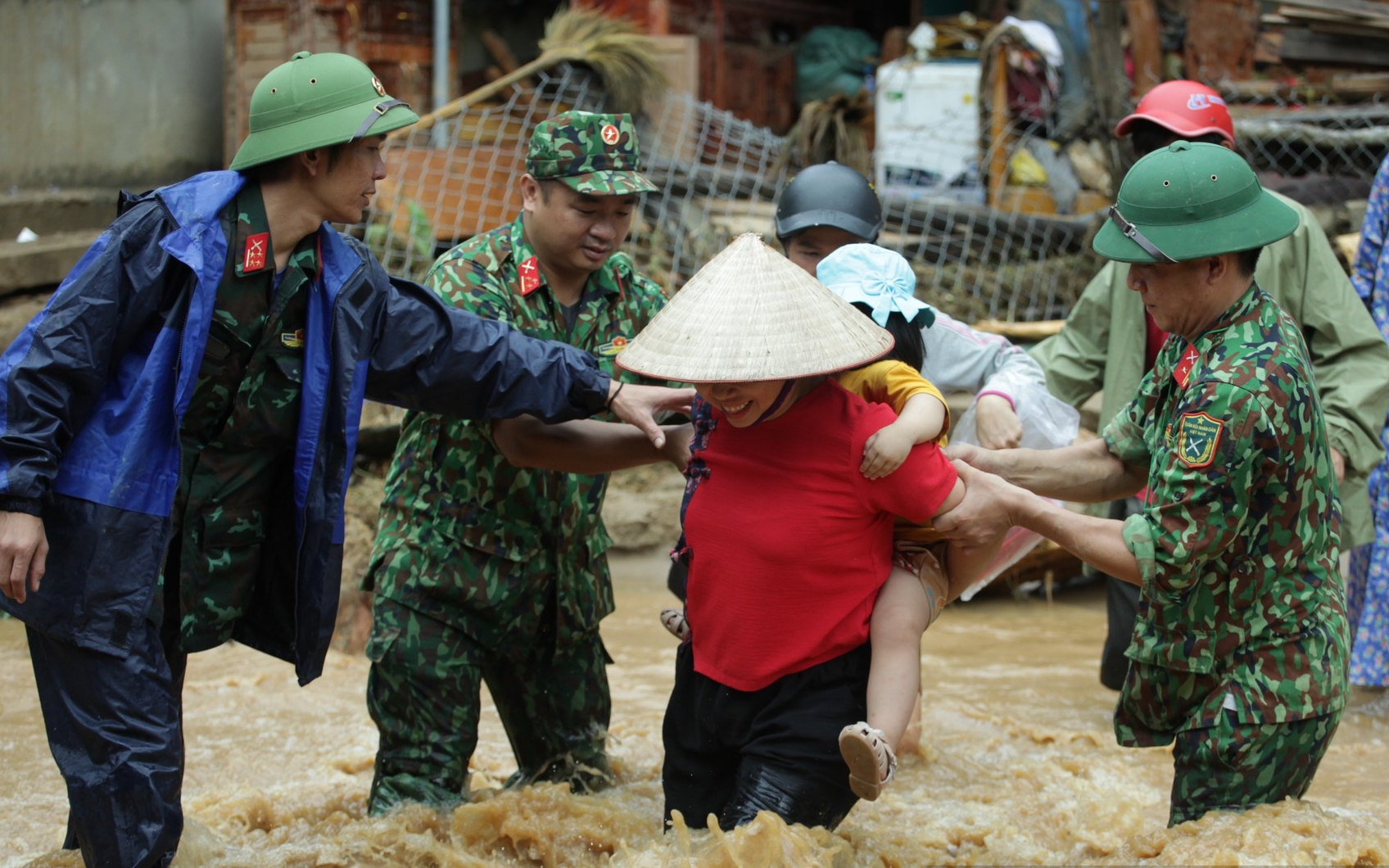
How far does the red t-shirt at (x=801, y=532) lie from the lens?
3197 millimetres

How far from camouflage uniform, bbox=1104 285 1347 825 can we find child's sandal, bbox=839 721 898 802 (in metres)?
0.72

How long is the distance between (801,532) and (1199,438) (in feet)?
2.91

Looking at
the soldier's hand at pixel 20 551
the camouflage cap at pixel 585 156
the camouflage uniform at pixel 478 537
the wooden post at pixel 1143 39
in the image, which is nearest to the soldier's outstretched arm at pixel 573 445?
the camouflage uniform at pixel 478 537

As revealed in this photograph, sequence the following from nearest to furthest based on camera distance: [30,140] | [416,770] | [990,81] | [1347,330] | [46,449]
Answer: [46,449] → [416,770] → [1347,330] → [30,140] → [990,81]

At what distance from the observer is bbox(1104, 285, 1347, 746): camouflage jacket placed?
10.2ft

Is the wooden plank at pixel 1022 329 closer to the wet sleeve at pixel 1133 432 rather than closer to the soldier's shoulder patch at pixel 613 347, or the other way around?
the soldier's shoulder patch at pixel 613 347

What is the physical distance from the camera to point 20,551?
3.00 metres

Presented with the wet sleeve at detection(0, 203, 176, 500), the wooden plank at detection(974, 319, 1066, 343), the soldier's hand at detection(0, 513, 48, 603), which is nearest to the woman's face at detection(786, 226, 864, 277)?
the wet sleeve at detection(0, 203, 176, 500)

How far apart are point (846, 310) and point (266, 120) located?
1.42 meters

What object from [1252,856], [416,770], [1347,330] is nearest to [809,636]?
[1252,856]

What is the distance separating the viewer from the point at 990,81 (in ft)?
36.4

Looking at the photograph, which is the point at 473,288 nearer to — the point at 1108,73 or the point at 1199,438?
the point at 1199,438

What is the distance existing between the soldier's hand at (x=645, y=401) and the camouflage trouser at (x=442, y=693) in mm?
862

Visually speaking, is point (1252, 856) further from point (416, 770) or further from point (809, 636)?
point (416, 770)
